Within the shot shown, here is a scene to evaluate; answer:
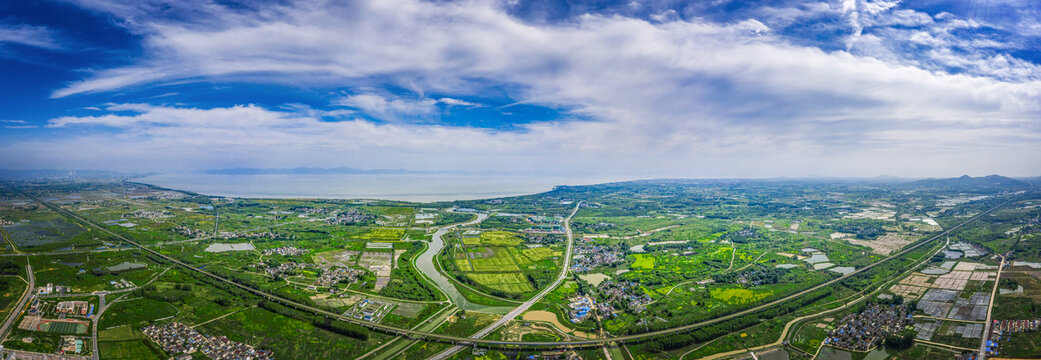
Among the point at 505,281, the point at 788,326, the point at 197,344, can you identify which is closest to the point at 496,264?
the point at 505,281

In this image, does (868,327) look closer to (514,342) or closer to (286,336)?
(514,342)

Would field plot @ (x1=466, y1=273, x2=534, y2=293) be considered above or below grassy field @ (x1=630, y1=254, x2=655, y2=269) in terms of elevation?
below

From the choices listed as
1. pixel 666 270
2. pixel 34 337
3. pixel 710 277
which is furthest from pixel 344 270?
pixel 710 277

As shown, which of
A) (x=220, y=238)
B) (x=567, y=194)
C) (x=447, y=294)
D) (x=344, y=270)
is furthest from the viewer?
(x=567, y=194)

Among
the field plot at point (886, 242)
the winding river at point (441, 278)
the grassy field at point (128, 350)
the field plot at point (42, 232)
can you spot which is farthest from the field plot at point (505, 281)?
the field plot at point (42, 232)

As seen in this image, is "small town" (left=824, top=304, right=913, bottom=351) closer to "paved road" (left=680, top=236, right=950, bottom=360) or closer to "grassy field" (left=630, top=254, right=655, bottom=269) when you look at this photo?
"paved road" (left=680, top=236, right=950, bottom=360)

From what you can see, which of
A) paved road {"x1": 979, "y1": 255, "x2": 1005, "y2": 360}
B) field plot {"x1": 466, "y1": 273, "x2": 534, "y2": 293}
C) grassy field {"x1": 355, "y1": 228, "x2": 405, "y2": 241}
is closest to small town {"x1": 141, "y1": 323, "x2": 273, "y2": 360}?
field plot {"x1": 466, "y1": 273, "x2": 534, "y2": 293}

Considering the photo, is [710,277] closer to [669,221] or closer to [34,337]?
[669,221]

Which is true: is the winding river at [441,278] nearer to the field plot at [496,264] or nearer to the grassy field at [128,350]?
the field plot at [496,264]

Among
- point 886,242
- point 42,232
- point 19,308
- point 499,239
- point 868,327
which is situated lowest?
point 868,327

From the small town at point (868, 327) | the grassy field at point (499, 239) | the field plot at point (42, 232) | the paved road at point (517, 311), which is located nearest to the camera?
the paved road at point (517, 311)

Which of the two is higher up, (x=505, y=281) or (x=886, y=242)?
(x=886, y=242)
